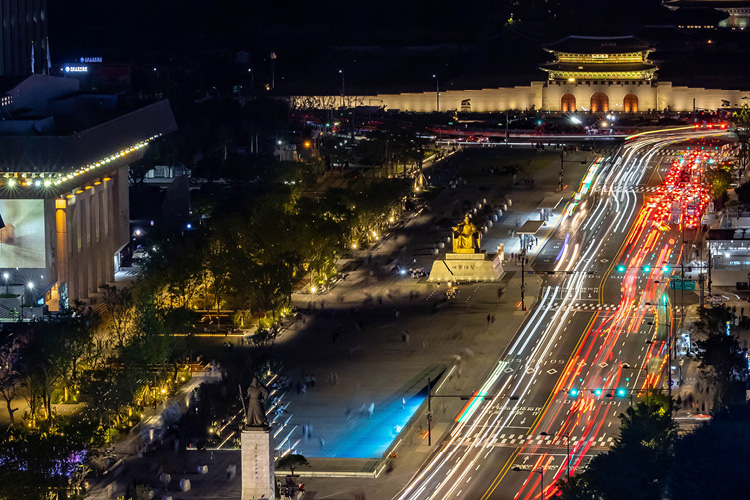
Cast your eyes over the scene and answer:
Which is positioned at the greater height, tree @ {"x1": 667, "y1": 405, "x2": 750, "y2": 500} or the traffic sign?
tree @ {"x1": 667, "y1": 405, "x2": 750, "y2": 500}

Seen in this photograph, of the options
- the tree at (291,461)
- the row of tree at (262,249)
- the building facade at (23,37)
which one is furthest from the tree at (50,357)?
the building facade at (23,37)

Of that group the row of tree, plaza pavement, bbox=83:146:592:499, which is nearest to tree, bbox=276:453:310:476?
plaza pavement, bbox=83:146:592:499

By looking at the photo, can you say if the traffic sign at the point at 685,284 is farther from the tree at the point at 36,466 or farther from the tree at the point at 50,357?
the tree at the point at 36,466

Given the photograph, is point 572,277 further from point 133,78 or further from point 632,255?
point 133,78

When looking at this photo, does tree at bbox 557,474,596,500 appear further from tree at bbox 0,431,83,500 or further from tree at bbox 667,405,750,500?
tree at bbox 0,431,83,500

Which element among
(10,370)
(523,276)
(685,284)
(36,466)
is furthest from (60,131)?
(36,466)
